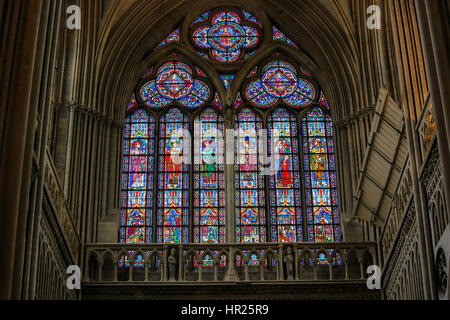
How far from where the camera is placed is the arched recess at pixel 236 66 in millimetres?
23859

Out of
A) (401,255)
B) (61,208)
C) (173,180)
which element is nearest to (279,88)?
(173,180)

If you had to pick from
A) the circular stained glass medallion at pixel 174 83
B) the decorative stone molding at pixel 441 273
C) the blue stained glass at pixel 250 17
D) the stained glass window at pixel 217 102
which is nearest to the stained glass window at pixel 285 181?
the stained glass window at pixel 217 102

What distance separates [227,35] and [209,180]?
4.81 m

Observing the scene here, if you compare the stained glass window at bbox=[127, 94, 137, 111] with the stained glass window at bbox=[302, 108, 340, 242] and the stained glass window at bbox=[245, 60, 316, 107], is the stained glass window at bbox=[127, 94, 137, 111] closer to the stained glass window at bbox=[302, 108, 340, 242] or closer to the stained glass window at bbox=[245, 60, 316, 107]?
the stained glass window at bbox=[245, 60, 316, 107]

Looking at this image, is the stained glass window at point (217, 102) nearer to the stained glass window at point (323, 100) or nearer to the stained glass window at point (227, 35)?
the stained glass window at point (227, 35)

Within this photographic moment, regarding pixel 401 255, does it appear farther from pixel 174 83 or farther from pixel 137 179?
pixel 174 83

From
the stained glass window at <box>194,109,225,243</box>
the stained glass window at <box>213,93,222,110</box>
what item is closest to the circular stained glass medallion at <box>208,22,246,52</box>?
the stained glass window at <box>213,93,222,110</box>

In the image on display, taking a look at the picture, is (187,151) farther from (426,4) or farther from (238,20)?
(426,4)

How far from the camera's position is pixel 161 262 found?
21328mm

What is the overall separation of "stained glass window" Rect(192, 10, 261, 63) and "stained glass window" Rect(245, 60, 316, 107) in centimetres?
95

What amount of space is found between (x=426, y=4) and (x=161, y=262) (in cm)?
1036

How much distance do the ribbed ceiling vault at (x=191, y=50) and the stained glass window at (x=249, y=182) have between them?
1586 millimetres

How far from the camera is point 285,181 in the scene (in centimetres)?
2381

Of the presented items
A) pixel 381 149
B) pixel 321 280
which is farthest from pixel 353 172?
pixel 381 149
